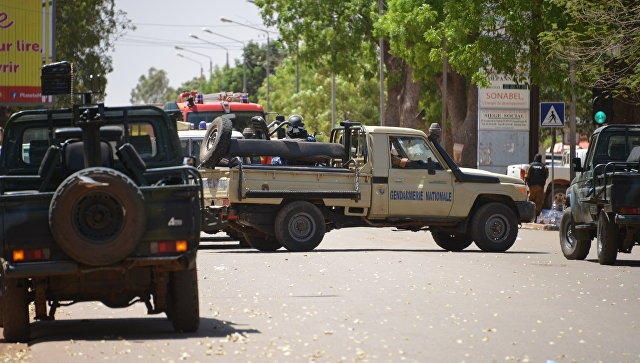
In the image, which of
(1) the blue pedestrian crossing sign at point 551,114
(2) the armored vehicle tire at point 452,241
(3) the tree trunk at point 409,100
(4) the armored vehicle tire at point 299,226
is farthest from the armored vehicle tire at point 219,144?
(3) the tree trunk at point 409,100

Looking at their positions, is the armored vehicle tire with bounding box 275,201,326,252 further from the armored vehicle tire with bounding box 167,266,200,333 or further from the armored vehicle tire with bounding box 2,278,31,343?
the armored vehicle tire with bounding box 2,278,31,343

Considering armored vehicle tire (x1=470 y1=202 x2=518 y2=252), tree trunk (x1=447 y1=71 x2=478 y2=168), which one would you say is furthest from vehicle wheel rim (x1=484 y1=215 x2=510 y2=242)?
tree trunk (x1=447 y1=71 x2=478 y2=168)

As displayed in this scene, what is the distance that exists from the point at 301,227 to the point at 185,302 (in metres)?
11.1

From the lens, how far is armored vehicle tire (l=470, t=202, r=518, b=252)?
2338cm

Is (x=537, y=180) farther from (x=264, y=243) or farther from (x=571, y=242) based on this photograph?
(x=571, y=242)

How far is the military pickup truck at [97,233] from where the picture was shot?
10820 millimetres

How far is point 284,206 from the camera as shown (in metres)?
22.5

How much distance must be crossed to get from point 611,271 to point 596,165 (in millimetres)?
2426

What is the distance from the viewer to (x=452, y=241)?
965 inches

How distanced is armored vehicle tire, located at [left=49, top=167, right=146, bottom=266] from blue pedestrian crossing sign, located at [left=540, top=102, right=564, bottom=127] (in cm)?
2389

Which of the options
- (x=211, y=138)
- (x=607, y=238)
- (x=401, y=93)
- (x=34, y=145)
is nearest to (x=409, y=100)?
(x=401, y=93)

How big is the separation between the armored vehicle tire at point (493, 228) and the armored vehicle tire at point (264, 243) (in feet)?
10.7

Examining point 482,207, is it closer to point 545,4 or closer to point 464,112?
point 545,4

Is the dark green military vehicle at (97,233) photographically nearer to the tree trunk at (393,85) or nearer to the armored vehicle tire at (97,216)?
the armored vehicle tire at (97,216)
